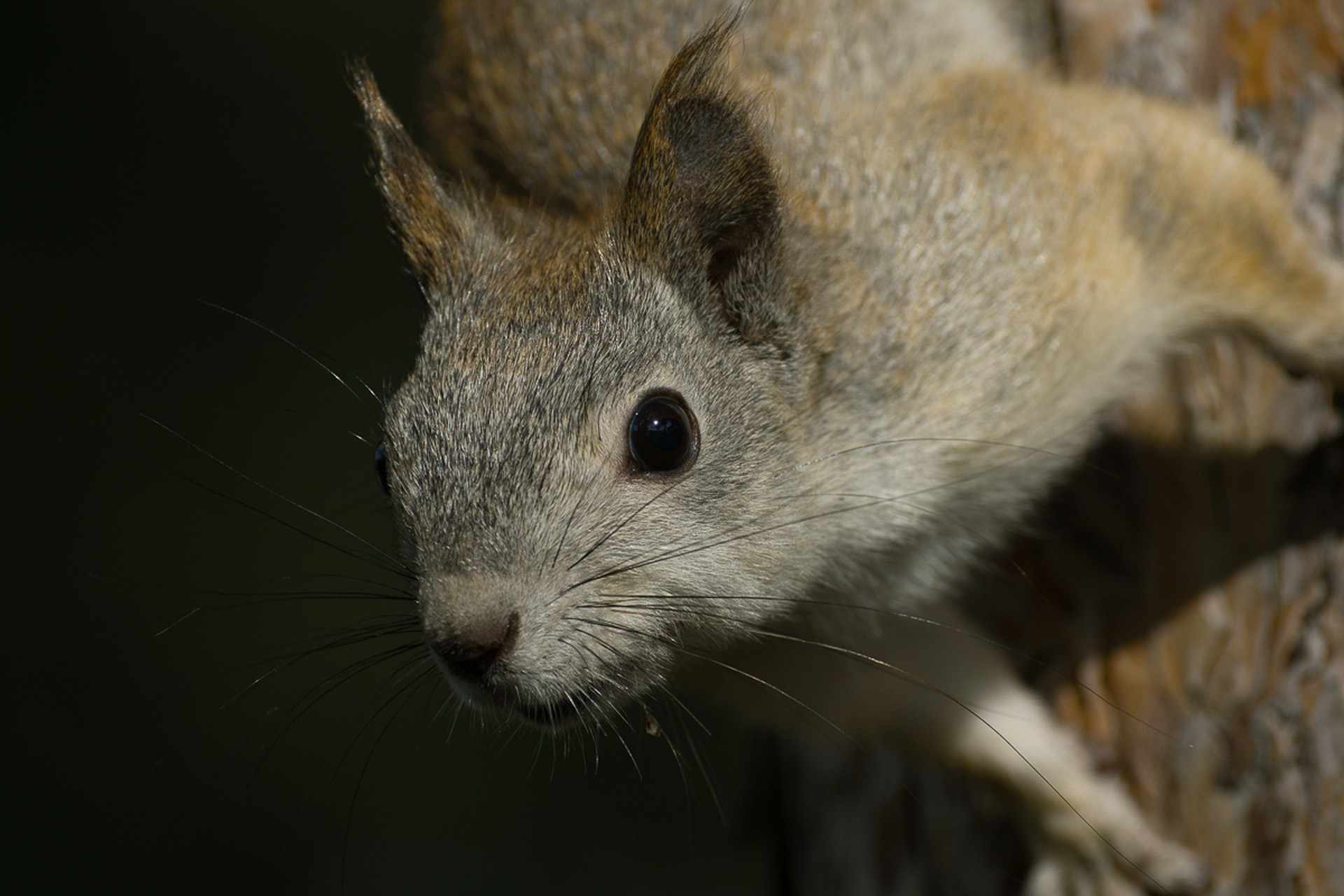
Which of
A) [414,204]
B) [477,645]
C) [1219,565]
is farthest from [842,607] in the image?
[414,204]

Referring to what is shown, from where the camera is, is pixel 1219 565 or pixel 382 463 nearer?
pixel 382 463

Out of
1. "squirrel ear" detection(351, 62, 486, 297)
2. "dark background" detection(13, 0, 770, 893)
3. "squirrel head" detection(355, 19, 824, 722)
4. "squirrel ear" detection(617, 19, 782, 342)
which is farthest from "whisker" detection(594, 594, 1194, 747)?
"dark background" detection(13, 0, 770, 893)

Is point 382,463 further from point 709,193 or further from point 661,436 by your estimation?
point 709,193

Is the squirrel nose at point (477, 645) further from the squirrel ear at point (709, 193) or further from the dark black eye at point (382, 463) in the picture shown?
the squirrel ear at point (709, 193)

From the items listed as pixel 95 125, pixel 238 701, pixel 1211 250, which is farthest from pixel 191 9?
pixel 1211 250

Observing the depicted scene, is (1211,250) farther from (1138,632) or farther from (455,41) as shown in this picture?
(455,41)
